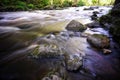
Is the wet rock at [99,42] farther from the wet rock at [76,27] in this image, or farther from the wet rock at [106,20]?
the wet rock at [106,20]

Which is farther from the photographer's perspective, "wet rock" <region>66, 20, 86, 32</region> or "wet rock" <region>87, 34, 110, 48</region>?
"wet rock" <region>66, 20, 86, 32</region>

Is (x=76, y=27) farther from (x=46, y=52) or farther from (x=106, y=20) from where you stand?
(x=46, y=52)

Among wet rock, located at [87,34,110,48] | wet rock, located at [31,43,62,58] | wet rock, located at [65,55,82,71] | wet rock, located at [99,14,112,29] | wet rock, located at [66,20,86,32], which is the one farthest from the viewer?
wet rock, located at [99,14,112,29]

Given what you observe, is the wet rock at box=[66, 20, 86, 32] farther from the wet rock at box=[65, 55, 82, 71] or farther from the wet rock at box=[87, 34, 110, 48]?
the wet rock at box=[65, 55, 82, 71]

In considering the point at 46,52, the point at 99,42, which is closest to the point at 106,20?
the point at 99,42

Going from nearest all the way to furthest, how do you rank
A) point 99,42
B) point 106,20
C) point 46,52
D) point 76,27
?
point 46,52, point 99,42, point 76,27, point 106,20

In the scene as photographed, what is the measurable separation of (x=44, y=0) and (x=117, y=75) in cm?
3498

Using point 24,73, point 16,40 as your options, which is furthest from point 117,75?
point 16,40

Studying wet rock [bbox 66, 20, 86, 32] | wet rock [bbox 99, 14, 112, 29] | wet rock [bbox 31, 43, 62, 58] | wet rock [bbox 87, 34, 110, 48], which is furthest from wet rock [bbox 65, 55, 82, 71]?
wet rock [bbox 99, 14, 112, 29]

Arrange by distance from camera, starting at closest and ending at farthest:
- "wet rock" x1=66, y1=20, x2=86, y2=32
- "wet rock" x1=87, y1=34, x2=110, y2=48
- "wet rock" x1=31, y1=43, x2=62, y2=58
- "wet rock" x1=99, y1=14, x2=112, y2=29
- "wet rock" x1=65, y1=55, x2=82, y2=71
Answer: "wet rock" x1=65, y1=55, x2=82, y2=71
"wet rock" x1=31, y1=43, x2=62, y2=58
"wet rock" x1=87, y1=34, x2=110, y2=48
"wet rock" x1=66, y1=20, x2=86, y2=32
"wet rock" x1=99, y1=14, x2=112, y2=29

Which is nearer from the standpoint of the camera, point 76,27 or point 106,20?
point 76,27

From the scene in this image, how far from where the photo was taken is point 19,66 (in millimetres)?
4262

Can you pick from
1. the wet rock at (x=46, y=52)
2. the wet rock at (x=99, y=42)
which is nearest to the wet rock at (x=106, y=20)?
the wet rock at (x=99, y=42)

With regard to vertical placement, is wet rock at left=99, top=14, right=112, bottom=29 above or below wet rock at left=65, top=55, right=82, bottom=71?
above
